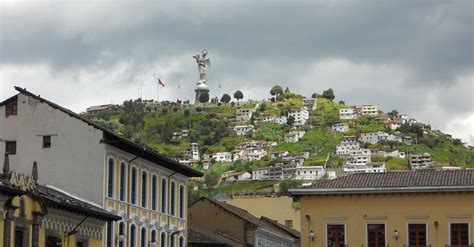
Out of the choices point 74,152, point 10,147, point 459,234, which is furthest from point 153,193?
point 459,234

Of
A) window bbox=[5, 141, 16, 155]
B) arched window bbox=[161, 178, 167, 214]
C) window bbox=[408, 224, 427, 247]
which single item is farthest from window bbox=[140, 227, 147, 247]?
window bbox=[408, 224, 427, 247]

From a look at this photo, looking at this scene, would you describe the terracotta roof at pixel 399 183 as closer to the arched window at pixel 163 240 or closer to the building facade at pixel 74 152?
the arched window at pixel 163 240

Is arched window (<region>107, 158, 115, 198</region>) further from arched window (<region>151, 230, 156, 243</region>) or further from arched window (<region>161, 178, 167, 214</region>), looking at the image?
arched window (<region>161, 178, 167, 214</region>)

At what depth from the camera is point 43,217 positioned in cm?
4819

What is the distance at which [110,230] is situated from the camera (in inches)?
2279

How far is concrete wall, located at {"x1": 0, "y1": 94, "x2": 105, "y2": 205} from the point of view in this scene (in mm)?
57875

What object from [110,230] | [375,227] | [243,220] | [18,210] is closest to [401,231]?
[375,227]

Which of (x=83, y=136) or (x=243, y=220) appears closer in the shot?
(x=83, y=136)

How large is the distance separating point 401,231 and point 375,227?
66.4 inches

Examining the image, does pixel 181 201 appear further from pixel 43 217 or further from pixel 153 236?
pixel 43 217

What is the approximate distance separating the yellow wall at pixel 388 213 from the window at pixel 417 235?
0.31 m

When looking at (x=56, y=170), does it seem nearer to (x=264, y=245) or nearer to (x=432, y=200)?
(x=432, y=200)

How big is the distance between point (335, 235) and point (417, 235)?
17.0 ft

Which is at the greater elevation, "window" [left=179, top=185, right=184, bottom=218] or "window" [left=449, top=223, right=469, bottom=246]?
"window" [left=179, top=185, right=184, bottom=218]
